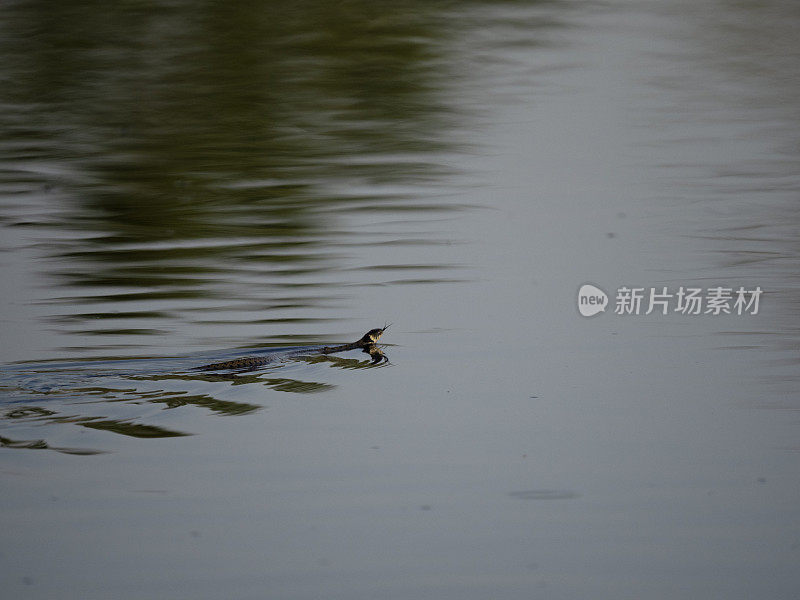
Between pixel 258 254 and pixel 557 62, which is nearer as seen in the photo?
pixel 258 254

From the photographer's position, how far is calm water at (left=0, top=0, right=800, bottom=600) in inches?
164

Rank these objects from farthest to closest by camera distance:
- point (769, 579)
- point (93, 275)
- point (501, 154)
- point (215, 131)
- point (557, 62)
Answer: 1. point (557, 62)
2. point (215, 131)
3. point (501, 154)
4. point (93, 275)
5. point (769, 579)

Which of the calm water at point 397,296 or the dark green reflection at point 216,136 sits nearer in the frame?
the calm water at point 397,296

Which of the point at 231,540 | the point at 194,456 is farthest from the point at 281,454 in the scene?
the point at 231,540

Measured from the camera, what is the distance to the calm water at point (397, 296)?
4.16 meters

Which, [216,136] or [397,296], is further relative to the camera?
[216,136]

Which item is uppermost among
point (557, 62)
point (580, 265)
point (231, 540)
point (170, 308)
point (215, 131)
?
point (557, 62)

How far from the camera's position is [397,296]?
23.7 feet

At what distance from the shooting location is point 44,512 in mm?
4426

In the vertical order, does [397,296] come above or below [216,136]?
below

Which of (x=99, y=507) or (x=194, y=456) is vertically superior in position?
(x=194, y=456)

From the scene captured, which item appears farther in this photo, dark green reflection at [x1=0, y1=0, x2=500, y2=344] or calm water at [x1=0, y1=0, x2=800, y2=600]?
dark green reflection at [x1=0, y1=0, x2=500, y2=344]

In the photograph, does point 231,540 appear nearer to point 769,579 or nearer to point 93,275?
point 769,579

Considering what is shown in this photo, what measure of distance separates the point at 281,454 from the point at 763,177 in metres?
5.69
